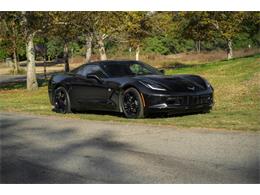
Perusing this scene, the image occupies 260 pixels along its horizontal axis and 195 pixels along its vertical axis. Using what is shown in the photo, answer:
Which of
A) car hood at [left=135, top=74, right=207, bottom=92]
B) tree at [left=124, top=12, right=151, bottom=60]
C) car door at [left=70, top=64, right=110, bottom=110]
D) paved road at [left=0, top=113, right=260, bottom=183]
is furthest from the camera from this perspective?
tree at [left=124, top=12, right=151, bottom=60]

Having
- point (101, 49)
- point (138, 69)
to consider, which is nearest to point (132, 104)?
point (138, 69)

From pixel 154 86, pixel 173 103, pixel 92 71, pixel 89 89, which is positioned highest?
pixel 92 71

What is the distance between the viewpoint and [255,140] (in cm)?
730

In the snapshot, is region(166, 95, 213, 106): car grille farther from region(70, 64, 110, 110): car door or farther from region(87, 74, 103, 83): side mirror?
region(87, 74, 103, 83): side mirror

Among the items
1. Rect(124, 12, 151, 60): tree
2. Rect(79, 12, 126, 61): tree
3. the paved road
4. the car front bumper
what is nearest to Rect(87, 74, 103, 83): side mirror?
the car front bumper

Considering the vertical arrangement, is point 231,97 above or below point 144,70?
below

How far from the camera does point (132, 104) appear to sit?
10609mm

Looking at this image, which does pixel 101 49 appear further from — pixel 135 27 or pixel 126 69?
pixel 126 69

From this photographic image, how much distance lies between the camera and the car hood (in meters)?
10.3

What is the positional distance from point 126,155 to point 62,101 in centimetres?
633

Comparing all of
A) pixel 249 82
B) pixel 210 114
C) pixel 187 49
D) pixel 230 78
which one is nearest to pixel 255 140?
pixel 210 114
